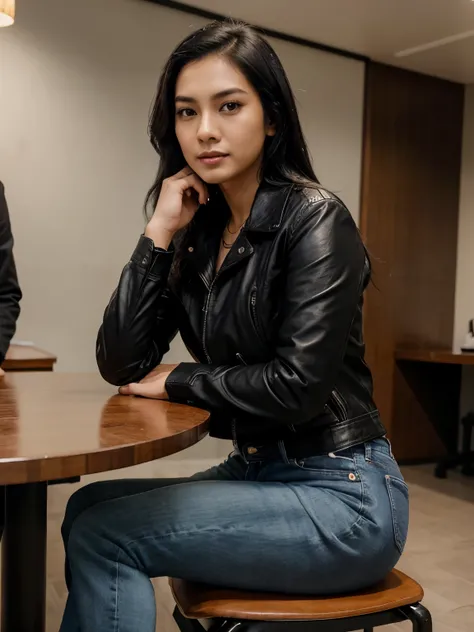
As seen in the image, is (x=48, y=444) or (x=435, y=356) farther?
(x=435, y=356)

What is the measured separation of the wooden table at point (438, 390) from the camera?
429 centimetres

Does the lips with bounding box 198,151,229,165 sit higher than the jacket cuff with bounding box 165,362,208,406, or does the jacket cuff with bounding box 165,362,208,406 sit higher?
the lips with bounding box 198,151,229,165

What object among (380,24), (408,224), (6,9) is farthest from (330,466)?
(408,224)

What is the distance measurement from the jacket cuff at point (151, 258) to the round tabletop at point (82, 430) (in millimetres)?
247

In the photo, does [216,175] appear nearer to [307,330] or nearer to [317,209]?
[317,209]

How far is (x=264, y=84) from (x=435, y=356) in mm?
2970

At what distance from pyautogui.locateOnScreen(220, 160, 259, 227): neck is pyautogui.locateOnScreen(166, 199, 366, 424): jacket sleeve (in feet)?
0.67

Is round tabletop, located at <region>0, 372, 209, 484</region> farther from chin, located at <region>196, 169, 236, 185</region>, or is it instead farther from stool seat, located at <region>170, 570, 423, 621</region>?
chin, located at <region>196, 169, 236, 185</region>

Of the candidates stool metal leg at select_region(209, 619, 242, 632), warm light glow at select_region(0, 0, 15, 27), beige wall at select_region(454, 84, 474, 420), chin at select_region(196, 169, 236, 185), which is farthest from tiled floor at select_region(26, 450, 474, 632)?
warm light glow at select_region(0, 0, 15, 27)

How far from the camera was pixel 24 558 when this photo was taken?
1.10 m

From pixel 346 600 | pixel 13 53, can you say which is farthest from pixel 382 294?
pixel 346 600

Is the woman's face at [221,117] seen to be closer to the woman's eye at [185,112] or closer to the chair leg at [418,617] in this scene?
the woman's eye at [185,112]

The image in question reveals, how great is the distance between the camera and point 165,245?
1270 mm

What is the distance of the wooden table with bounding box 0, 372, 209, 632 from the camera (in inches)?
28.7
